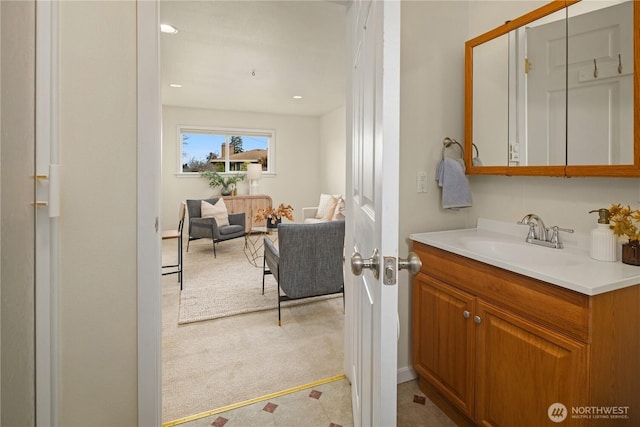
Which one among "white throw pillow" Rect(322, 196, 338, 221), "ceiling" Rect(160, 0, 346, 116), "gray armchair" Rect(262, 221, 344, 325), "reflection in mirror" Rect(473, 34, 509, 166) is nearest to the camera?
"reflection in mirror" Rect(473, 34, 509, 166)

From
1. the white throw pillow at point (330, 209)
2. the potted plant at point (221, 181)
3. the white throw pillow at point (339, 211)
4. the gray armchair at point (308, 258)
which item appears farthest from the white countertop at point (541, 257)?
the potted plant at point (221, 181)

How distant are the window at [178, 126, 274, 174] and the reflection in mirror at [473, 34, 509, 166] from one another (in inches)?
230

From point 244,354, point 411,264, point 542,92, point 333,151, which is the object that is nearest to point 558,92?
point 542,92

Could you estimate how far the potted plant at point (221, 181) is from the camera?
6.75m

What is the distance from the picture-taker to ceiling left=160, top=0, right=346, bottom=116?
2670 millimetres

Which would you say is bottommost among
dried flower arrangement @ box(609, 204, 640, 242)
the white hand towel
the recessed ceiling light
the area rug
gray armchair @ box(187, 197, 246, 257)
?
the area rug

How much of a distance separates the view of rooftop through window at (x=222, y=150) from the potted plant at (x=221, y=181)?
0.61 ft

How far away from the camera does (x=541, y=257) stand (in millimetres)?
1456

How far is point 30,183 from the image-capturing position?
471 millimetres

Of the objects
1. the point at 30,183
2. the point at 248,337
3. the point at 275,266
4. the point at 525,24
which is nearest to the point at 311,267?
the point at 275,266

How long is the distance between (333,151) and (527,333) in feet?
19.9

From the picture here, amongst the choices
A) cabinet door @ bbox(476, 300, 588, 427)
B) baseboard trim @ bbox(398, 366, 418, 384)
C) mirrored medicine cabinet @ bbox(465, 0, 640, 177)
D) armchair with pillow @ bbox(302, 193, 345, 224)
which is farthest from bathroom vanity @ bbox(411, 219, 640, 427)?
armchair with pillow @ bbox(302, 193, 345, 224)

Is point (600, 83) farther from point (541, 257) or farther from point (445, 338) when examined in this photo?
point (445, 338)

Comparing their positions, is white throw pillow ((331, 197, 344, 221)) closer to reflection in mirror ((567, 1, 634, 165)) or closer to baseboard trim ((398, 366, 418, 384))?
baseboard trim ((398, 366, 418, 384))
